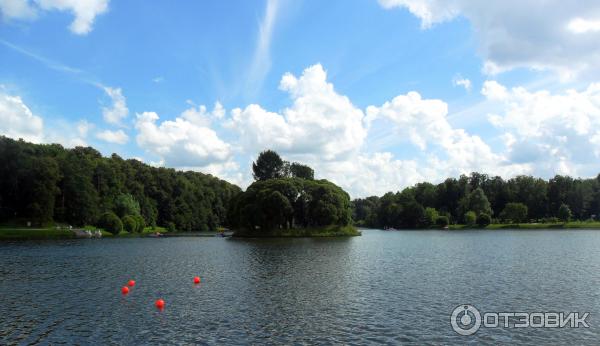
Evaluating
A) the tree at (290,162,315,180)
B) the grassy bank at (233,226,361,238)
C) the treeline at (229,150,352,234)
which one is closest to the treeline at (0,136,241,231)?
the treeline at (229,150,352,234)

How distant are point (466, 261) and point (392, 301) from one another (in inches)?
1136

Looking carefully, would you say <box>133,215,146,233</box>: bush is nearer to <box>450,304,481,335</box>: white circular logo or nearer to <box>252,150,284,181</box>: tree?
<box>252,150,284,181</box>: tree

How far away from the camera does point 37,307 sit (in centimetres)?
3138

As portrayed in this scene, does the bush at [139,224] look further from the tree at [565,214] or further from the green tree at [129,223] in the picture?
the tree at [565,214]

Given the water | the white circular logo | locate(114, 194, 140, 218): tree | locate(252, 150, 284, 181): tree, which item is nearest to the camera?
the water

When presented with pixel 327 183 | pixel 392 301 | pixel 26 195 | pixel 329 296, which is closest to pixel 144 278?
pixel 329 296

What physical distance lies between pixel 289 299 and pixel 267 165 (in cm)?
14613

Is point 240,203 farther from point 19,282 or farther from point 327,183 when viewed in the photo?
point 19,282

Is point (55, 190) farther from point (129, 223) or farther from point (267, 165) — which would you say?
point (267, 165)

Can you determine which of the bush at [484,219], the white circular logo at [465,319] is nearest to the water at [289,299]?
the white circular logo at [465,319]

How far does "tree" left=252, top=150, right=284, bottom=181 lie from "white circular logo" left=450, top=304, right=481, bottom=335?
150 meters

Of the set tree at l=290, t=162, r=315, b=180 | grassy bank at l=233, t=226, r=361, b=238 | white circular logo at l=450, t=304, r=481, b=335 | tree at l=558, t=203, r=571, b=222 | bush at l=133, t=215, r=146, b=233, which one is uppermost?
tree at l=290, t=162, r=315, b=180

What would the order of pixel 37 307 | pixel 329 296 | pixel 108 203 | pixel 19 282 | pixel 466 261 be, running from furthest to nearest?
pixel 108 203 < pixel 466 261 < pixel 19 282 < pixel 329 296 < pixel 37 307

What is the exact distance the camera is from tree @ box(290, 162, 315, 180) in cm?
18038
